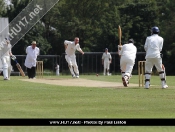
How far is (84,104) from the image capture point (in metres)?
17.4

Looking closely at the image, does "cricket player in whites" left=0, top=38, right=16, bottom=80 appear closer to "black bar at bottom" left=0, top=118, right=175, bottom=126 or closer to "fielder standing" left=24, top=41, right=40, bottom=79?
"fielder standing" left=24, top=41, right=40, bottom=79

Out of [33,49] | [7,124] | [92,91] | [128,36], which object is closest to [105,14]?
[128,36]

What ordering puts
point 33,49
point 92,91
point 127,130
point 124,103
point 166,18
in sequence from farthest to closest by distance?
point 166,18, point 33,49, point 92,91, point 124,103, point 127,130

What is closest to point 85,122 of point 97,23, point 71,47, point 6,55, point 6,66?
point 6,66

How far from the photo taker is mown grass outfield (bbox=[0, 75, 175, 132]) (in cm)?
1281

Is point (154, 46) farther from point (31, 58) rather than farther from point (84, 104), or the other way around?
point (31, 58)

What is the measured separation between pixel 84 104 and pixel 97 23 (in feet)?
202

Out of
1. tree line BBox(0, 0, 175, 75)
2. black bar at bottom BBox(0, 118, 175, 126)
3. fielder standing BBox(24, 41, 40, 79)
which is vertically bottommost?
black bar at bottom BBox(0, 118, 175, 126)

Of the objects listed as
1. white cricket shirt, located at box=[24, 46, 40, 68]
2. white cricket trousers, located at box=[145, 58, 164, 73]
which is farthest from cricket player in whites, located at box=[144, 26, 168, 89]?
white cricket shirt, located at box=[24, 46, 40, 68]

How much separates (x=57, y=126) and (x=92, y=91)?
29.4 ft

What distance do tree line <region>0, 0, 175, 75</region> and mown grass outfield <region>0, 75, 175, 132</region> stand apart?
130ft

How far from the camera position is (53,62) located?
59875 millimetres

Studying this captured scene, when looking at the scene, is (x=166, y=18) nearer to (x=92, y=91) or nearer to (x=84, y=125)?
(x=92, y=91)

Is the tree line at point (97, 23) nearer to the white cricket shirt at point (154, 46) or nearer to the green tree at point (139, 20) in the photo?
the green tree at point (139, 20)
